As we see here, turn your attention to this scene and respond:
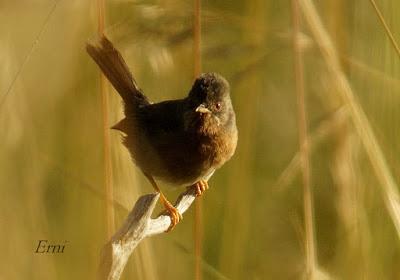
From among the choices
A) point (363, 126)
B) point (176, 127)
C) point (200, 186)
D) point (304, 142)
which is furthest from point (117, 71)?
point (363, 126)

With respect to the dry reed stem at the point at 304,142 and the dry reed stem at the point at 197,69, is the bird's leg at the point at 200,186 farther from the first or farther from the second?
the dry reed stem at the point at 304,142

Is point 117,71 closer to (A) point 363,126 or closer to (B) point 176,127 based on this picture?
(B) point 176,127

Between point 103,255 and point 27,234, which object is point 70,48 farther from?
point 103,255

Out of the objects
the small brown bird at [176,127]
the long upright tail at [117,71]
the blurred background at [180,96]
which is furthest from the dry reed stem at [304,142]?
the long upright tail at [117,71]

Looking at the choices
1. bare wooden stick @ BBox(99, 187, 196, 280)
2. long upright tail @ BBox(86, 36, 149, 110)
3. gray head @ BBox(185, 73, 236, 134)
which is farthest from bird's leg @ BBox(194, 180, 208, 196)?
bare wooden stick @ BBox(99, 187, 196, 280)

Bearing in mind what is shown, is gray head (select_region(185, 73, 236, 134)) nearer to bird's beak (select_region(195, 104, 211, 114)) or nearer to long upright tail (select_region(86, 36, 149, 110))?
bird's beak (select_region(195, 104, 211, 114))
